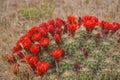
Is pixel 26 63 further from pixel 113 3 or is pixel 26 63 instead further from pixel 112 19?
pixel 113 3

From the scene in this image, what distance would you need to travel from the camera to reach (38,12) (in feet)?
24.6

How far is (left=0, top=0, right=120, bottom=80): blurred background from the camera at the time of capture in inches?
263

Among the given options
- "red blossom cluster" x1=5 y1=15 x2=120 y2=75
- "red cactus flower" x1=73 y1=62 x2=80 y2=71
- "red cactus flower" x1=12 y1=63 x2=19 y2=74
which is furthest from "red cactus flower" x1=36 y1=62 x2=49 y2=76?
"red cactus flower" x1=12 y1=63 x2=19 y2=74

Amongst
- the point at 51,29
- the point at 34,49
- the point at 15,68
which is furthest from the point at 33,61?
the point at 51,29

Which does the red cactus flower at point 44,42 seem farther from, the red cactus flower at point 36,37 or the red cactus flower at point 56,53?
the red cactus flower at point 56,53

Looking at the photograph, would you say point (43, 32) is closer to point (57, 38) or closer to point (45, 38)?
point (45, 38)

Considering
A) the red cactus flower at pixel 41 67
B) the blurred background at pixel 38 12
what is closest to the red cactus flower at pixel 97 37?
the red cactus flower at pixel 41 67

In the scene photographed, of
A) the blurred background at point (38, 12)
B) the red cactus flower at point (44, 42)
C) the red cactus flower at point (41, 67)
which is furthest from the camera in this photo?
the blurred background at point (38, 12)

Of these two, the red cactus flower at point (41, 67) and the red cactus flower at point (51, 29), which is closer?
the red cactus flower at point (41, 67)

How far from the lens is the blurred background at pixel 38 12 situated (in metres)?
6.68

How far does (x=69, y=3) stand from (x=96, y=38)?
12.3 feet

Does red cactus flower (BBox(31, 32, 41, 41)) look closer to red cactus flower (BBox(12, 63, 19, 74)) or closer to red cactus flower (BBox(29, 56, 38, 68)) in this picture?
red cactus flower (BBox(29, 56, 38, 68))

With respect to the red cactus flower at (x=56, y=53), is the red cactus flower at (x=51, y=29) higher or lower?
higher

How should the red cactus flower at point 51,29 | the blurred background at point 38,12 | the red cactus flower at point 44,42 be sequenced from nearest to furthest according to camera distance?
the red cactus flower at point 44,42 < the red cactus flower at point 51,29 < the blurred background at point 38,12
